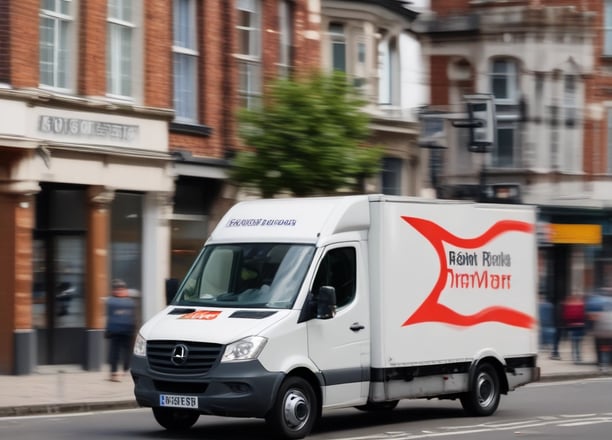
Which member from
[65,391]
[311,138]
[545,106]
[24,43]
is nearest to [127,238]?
[311,138]

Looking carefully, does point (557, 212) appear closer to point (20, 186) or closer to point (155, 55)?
point (155, 55)

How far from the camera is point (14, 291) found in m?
22.8

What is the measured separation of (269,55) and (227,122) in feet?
6.80

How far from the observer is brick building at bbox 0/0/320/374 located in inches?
900

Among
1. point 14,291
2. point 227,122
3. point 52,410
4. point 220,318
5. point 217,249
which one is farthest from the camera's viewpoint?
point 227,122

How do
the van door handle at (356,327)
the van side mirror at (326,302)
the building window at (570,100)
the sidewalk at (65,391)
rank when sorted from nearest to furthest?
the van side mirror at (326,302), the van door handle at (356,327), the sidewalk at (65,391), the building window at (570,100)

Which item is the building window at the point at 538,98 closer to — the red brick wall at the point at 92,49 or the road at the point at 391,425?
the red brick wall at the point at 92,49

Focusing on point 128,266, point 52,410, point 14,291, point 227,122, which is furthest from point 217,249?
point 227,122

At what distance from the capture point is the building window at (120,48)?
25.3 metres

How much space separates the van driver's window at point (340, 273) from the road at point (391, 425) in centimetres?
148

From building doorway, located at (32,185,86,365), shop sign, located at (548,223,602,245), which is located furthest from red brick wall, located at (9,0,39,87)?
shop sign, located at (548,223,602,245)

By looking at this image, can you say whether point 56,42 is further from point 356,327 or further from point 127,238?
point 356,327

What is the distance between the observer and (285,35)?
1198 inches

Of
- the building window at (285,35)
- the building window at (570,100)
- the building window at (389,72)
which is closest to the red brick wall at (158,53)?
the building window at (285,35)
